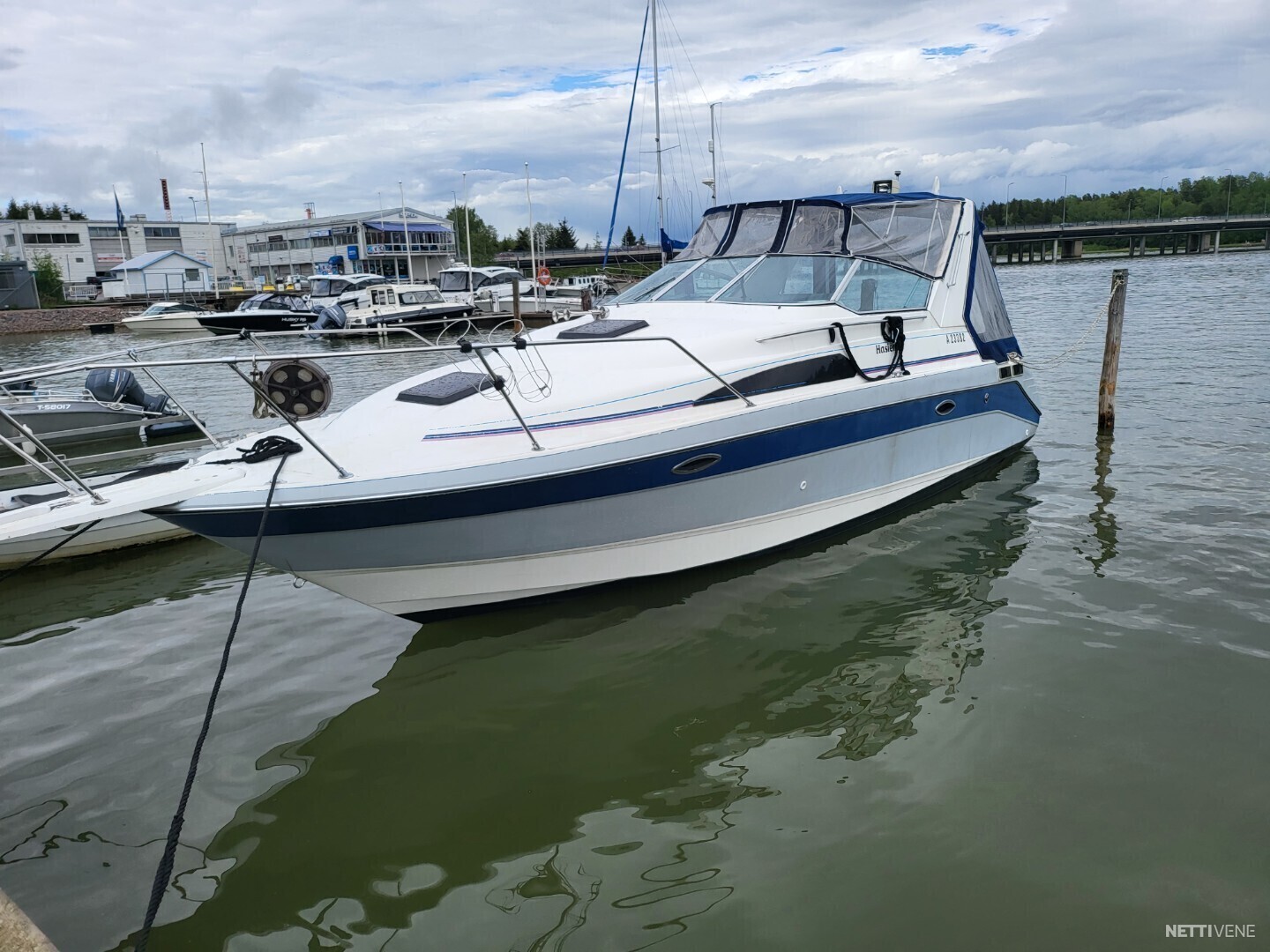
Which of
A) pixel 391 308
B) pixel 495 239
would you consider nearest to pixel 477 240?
pixel 495 239

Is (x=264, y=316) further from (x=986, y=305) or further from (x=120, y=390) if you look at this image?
(x=986, y=305)

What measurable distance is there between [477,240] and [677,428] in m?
81.5

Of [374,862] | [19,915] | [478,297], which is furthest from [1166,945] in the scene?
[478,297]

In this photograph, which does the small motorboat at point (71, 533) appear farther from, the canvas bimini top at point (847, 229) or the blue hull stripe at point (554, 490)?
the canvas bimini top at point (847, 229)

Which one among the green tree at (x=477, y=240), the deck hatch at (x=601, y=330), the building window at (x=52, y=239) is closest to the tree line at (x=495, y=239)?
the green tree at (x=477, y=240)

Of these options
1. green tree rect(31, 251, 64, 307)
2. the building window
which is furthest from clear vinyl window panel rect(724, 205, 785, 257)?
the building window

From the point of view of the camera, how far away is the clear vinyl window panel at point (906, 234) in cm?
761

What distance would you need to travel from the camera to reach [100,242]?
82188mm

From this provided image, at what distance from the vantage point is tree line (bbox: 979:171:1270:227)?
12206cm

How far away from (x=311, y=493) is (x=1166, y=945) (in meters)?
4.30

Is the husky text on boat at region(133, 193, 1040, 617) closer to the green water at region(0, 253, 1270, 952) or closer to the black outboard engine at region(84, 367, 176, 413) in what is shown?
the green water at region(0, 253, 1270, 952)

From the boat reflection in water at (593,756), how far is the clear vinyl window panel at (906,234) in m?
2.64

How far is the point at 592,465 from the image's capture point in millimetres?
5191

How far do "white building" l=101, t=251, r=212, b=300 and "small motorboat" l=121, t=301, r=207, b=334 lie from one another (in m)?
19.9
